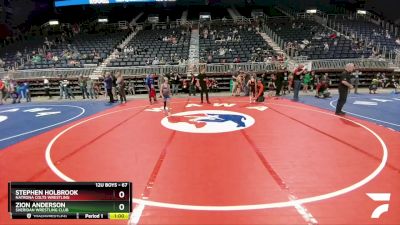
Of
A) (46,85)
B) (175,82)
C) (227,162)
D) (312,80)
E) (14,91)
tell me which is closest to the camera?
(227,162)

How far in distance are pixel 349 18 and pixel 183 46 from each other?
21180 mm

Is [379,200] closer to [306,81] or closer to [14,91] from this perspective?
[306,81]

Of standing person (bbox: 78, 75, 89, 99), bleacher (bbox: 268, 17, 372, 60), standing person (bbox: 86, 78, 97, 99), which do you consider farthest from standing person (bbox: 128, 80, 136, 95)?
bleacher (bbox: 268, 17, 372, 60)

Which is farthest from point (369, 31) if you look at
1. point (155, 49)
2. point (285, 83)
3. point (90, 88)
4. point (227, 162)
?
point (227, 162)

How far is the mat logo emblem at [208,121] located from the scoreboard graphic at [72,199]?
228 inches

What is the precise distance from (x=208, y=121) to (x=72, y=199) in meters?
7.30

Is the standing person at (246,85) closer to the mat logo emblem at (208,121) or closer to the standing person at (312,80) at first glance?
the standing person at (312,80)

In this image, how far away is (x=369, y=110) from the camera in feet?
41.3

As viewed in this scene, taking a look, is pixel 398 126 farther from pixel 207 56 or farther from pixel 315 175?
pixel 207 56

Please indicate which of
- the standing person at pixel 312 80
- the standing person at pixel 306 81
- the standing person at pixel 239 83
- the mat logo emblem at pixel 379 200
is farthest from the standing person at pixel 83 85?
the mat logo emblem at pixel 379 200

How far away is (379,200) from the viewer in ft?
15.4

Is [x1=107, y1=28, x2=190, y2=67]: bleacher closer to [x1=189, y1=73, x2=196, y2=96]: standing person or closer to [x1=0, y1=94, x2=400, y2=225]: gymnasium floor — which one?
[x1=189, y1=73, x2=196, y2=96]: standing person

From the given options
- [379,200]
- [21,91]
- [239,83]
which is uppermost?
[239,83]

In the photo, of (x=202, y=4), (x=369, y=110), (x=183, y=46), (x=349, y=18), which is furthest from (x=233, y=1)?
(x=369, y=110)
